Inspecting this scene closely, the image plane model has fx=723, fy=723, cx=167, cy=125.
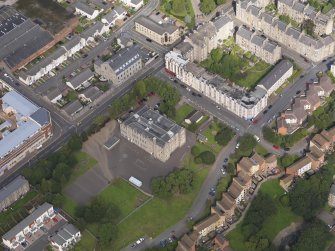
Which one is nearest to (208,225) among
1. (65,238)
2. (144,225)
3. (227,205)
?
(227,205)

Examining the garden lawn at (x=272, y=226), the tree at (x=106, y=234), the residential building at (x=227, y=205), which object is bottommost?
the garden lawn at (x=272, y=226)

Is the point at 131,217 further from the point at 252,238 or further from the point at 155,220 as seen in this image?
the point at 252,238

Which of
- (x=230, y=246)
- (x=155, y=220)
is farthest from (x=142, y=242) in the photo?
(x=230, y=246)

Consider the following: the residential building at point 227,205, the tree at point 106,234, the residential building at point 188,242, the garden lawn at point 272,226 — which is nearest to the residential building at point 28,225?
the tree at point 106,234

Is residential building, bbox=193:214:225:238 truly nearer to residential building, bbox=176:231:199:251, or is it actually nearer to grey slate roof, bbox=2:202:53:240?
residential building, bbox=176:231:199:251

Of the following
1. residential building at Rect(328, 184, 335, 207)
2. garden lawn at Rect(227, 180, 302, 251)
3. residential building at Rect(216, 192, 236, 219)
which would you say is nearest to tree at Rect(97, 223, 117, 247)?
residential building at Rect(216, 192, 236, 219)

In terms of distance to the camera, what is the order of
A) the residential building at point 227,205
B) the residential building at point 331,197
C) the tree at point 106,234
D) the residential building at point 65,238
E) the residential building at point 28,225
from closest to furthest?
the tree at point 106,234, the residential building at point 65,238, the residential building at point 28,225, the residential building at point 227,205, the residential building at point 331,197

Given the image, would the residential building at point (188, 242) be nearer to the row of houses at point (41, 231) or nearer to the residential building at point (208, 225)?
the residential building at point (208, 225)
